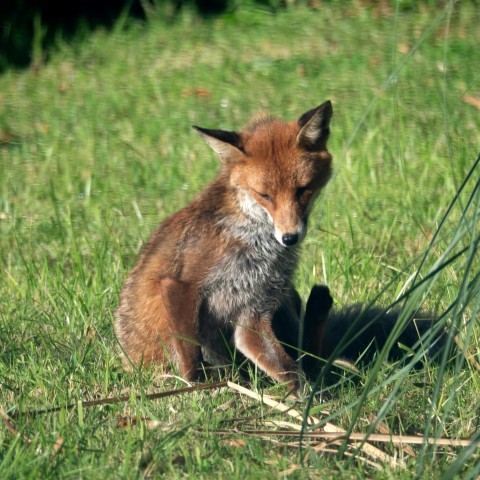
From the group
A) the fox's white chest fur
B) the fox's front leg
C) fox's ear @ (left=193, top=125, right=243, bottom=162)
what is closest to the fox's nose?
the fox's white chest fur

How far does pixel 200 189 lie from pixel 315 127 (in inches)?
101

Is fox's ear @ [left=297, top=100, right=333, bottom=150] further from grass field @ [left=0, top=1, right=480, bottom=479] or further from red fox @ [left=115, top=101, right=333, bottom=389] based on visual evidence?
grass field @ [left=0, top=1, right=480, bottom=479]

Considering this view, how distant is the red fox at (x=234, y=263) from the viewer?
5.04 m

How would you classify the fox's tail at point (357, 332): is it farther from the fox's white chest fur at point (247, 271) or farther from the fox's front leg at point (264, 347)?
the fox's white chest fur at point (247, 271)

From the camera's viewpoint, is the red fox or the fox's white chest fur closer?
the red fox

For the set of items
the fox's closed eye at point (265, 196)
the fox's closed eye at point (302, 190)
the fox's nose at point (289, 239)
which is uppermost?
the fox's closed eye at point (302, 190)

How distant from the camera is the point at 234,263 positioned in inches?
205

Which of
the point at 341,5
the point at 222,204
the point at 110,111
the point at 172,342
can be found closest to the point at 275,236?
the point at 222,204

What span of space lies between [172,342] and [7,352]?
873 mm

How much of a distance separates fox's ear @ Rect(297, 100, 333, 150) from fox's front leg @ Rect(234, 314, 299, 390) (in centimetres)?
101

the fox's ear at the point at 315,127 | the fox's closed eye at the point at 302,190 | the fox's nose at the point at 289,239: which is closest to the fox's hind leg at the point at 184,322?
the fox's nose at the point at 289,239

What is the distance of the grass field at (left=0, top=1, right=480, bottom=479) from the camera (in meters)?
3.75

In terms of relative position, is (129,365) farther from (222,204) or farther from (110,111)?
(110,111)

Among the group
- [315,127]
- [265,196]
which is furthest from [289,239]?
[315,127]
